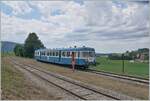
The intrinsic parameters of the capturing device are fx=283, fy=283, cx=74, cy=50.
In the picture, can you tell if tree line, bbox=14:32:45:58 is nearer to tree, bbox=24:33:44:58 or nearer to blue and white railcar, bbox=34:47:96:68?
tree, bbox=24:33:44:58

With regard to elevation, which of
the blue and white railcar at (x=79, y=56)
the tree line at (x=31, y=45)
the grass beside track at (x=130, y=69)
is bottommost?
the grass beside track at (x=130, y=69)

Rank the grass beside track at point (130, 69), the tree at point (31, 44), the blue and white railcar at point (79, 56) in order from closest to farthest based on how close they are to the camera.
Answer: the grass beside track at point (130, 69)
the blue and white railcar at point (79, 56)
the tree at point (31, 44)

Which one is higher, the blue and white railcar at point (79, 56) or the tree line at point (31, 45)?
the tree line at point (31, 45)

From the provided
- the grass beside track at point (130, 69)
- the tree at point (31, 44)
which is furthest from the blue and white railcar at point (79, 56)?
the tree at point (31, 44)

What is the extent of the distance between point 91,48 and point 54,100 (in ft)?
69.0

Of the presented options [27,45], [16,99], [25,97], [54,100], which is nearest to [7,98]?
[16,99]

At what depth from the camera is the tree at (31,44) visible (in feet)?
278

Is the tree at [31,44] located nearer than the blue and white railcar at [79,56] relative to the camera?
No

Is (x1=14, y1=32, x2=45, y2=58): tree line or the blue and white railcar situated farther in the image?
(x1=14, y1=32, x2=45, y2=58): tree line

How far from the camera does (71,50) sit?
110 feet

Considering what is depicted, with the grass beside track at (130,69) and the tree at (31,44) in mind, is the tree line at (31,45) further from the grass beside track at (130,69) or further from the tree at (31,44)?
the grass beside track at (130,69)

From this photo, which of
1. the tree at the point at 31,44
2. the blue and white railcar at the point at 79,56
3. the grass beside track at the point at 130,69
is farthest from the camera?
the tree at the point at 31,44

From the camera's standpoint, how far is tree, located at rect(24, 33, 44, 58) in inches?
3339

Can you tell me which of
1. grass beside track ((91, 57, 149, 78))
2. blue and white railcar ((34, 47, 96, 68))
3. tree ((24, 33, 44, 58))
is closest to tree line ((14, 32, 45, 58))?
tree ((24, 33, 44, 58))
